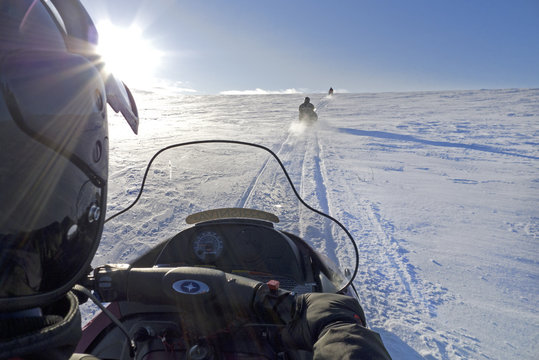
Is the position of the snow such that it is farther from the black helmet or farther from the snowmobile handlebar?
the black helmet

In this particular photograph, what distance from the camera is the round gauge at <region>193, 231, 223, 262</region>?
228cm

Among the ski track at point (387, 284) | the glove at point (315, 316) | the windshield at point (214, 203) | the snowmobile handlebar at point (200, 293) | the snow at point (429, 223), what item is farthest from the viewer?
the windshield at point (214, 203)

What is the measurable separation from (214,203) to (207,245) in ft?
10.2

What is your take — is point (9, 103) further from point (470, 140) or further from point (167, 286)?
point (470, 140)

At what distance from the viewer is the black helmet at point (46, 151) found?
730mm

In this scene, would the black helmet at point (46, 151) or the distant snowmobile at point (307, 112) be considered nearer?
the black helmet at point (46, 151)

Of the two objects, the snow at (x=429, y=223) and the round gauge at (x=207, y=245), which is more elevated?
the round gauge at (x=207, y=245)

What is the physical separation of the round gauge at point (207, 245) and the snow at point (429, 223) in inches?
60.6

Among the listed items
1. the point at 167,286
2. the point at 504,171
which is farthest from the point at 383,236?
the point at 504,171

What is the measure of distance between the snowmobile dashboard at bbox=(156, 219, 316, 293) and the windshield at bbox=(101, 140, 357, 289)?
0.37 feet

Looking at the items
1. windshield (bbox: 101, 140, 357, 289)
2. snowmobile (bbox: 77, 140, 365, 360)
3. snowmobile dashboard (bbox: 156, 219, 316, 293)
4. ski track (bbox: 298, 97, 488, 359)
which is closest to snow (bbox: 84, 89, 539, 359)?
ski track (bbox: 298, 97, 488, 359)

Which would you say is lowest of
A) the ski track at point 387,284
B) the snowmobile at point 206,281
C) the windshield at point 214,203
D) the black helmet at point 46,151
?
the ski track at point 387,284

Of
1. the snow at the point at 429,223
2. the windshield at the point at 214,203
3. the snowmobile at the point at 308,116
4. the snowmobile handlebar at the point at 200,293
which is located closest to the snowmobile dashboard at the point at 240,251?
the windshield at the point at 214,203

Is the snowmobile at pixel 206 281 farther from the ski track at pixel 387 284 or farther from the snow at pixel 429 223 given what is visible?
the snow at pixel 429 223
